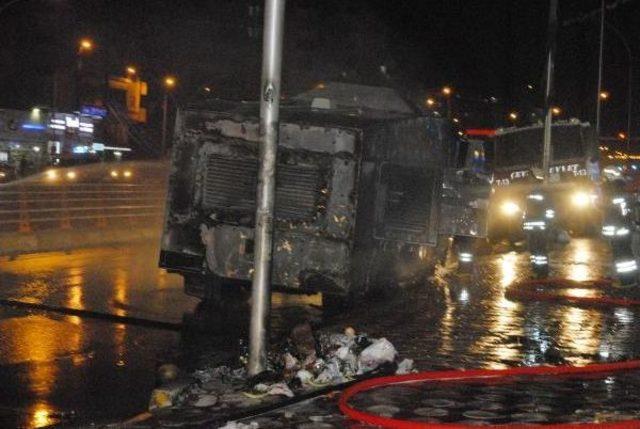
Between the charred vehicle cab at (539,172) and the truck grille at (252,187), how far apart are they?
10.9 meters

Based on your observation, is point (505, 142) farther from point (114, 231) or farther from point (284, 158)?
point (284, 158)

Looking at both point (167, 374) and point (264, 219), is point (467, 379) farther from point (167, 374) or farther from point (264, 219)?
point (167, 374)

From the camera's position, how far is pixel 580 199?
20125mm

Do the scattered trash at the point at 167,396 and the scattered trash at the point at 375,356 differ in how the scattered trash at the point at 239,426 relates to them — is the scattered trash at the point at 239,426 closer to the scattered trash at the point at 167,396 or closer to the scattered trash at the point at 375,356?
the scattered trash at the point at 167,396

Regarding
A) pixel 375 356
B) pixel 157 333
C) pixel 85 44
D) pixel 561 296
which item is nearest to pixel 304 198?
pixel 157 333

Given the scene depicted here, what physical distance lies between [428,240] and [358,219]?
1.25 metres

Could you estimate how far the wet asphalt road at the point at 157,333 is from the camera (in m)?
6.34

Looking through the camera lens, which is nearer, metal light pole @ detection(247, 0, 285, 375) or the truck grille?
metal light pole @ detection(247, 0, 285, 375)

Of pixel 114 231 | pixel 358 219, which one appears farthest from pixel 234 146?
pixel 114 231

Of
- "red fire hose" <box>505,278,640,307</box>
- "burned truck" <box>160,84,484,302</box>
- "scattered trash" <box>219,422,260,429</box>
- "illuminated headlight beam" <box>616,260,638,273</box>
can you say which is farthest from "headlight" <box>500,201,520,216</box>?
"scattered trash" <box>219,422,260,429</box>

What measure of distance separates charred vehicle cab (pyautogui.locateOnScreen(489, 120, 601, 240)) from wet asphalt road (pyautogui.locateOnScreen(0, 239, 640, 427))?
257 inches

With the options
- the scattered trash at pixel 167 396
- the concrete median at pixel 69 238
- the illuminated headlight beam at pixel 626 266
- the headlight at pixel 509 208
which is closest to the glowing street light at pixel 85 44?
the concrete median at pixel 69 238

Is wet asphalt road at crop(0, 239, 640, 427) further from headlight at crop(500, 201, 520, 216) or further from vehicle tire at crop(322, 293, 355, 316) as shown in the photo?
headlight at crop(500, 201, 520, 216)

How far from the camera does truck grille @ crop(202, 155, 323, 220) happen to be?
9.11m
